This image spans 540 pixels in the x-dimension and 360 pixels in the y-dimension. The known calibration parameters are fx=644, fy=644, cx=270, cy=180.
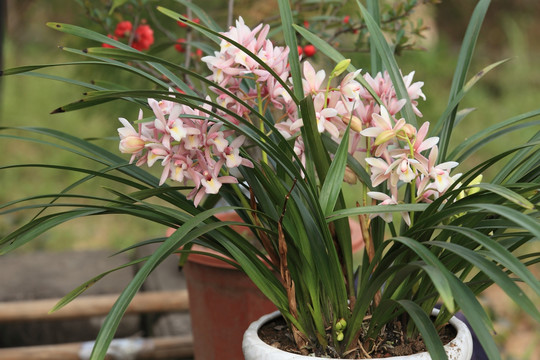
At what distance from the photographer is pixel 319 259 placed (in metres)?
0.77

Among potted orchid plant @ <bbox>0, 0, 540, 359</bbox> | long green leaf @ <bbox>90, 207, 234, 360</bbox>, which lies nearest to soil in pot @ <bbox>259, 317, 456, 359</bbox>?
potted orchid plant @ <bbox>0, 0, 540, 359</bbox>

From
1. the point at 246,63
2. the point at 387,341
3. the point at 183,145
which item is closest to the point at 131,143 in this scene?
the point at 183,145

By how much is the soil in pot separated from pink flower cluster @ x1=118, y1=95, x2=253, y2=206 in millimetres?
224

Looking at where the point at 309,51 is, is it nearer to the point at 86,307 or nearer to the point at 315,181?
the point at 315,181

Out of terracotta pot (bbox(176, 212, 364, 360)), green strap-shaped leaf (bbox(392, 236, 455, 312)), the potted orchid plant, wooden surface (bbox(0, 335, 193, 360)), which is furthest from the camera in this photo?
wooden surface (bbox(0, 335, 193, 360))

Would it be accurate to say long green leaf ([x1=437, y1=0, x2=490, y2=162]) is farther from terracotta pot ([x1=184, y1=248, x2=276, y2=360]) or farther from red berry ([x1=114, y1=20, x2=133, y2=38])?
red berry ([x1=114, y1=20, x2=133, y2=38])

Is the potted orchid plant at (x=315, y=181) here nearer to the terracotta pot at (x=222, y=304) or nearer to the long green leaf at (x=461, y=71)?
the long green leaf at (x=461, y=71)

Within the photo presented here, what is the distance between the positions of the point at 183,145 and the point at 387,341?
0.36 m

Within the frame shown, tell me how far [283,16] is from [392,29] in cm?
77

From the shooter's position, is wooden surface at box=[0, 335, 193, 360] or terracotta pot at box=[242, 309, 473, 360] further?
wooden surface at box=[0, 335, 193, 360]

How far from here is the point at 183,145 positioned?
0.74 metres

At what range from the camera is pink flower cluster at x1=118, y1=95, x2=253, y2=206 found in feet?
2.35

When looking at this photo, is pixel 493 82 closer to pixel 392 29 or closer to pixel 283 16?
pixel 392 29

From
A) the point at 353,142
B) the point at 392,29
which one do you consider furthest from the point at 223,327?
the point at 392,29
